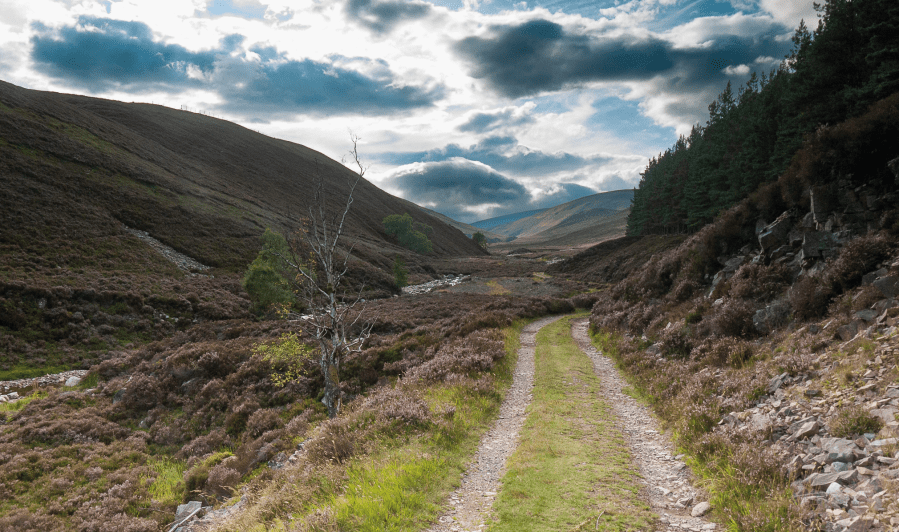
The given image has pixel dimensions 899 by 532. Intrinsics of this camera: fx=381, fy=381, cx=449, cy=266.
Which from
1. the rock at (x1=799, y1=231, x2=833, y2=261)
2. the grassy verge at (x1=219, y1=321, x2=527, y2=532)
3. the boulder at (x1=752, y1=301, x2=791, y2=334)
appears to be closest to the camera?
the grassy verge at (x1=219, y1=321, x2=527, y2=532)

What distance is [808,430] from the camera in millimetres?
7371

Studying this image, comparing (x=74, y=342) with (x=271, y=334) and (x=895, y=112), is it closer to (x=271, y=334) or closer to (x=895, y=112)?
(x=271, y=334)

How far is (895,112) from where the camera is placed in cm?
1330

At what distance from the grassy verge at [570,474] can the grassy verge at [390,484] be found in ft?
4.64

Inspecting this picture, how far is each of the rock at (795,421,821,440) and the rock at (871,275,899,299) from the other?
17.0 feet

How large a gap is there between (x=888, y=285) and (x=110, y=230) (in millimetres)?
73489

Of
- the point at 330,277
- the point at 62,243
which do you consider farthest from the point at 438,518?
the point at 62,243

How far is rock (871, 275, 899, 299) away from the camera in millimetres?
9773

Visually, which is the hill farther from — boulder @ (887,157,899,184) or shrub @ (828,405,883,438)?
boulder @ (887,157,899,184)

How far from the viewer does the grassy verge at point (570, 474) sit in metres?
6.86

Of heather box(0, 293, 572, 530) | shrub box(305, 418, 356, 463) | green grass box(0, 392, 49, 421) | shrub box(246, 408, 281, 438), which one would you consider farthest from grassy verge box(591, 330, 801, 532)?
green grass box(0, 392, 49, 421)

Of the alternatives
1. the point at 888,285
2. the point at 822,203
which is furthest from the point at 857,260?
the point at 822,203

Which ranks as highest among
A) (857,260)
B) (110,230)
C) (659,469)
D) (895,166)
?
(110,230)

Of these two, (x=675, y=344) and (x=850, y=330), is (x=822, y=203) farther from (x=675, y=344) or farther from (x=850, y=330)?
(x=675, y=344)
